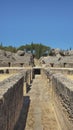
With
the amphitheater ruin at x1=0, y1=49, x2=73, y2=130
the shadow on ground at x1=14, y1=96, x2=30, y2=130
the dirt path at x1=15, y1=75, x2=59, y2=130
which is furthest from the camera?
the dirt path at x1=15, y1=75, x2=59, y2=130

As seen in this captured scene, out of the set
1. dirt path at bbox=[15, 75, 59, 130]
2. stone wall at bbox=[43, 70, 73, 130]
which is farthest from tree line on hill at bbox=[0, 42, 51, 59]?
stone wall at bbox=[43, 70, 73, 130]

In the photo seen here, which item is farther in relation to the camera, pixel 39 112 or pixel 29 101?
pixel 29 101

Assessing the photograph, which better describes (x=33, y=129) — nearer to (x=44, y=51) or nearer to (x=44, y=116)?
(x=44, y=116)

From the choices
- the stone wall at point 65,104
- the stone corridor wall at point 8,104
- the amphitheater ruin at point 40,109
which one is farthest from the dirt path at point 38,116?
the stone corridor wall at point 8,104

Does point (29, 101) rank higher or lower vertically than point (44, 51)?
lower

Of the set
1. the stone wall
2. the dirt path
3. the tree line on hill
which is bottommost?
the dirt path

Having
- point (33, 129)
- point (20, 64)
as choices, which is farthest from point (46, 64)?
point (33, 129)

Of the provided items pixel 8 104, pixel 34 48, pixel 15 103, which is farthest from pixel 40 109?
pixel 34 48

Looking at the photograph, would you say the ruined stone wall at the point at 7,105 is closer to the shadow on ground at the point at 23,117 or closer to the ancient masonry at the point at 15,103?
the ancient masonry at the point at 15,103

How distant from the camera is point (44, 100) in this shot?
1875cm

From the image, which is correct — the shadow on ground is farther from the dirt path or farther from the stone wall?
the stone wall

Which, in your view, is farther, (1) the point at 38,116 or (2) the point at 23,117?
(1) the point at 38,116

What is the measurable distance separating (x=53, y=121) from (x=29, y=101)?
5314mm

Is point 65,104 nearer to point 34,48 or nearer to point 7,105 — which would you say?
point 7,105
